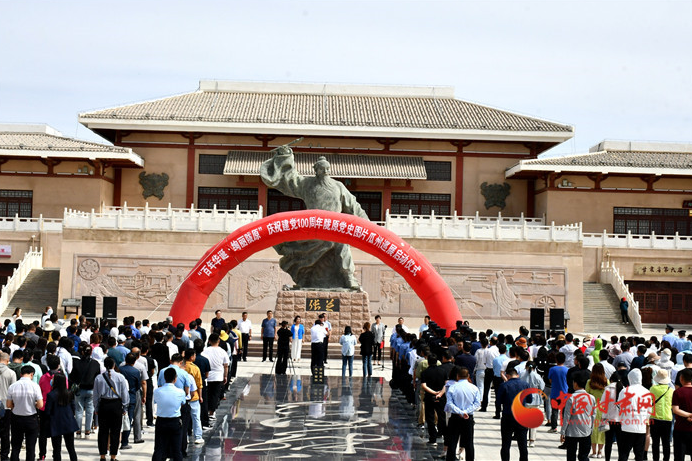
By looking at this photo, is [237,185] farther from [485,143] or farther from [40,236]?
[485,143]

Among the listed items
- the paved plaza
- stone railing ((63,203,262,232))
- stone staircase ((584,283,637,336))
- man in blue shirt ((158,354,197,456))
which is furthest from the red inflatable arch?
stone staircase ((584,283,637,336))

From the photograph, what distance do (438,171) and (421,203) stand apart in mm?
1497

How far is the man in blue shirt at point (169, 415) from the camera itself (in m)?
8.23

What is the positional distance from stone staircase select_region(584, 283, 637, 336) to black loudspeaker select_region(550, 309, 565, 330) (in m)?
5.15

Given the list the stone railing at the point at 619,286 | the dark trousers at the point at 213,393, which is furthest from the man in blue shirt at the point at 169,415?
the stone railing at the point at 619,286

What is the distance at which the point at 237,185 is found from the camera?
33.2 m

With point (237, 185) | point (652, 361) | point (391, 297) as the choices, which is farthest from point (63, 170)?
point (652, 361)

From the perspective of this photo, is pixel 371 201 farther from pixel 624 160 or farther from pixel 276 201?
pixel 624 160

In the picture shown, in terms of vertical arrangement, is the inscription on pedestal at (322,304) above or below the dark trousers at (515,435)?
above

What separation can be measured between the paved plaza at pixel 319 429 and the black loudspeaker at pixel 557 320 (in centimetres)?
856

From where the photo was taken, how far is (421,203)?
3397cm

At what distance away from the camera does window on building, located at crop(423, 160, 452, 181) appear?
33.9 m

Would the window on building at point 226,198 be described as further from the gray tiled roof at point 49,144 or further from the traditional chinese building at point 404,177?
the gray tiled roof at point 49,144

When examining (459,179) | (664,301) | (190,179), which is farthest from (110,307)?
(664,301)
